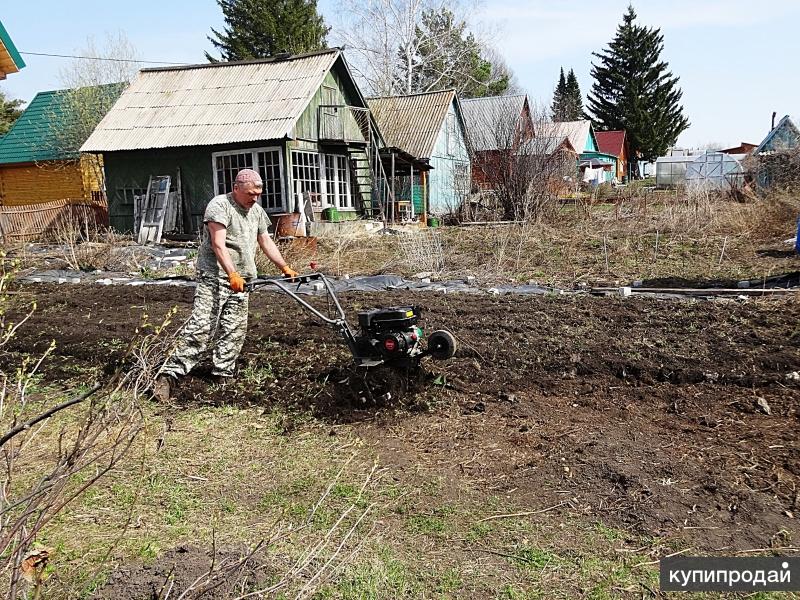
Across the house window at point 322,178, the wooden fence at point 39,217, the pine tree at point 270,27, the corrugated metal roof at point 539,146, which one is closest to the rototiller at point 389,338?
the house window at point 322,178

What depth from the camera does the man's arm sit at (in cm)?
543

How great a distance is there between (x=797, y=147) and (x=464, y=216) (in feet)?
38.0

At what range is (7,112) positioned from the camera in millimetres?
41719

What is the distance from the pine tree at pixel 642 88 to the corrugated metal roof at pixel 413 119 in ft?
109

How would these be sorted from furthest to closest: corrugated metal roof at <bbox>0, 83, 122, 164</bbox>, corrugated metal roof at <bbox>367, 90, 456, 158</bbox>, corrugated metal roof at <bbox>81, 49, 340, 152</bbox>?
corrugated metal roof at <bbox>367, 90, 456, 158</bbox> < corrugated metal roof at <bbox>0, 83, 122, 164</bbox> < corrugated metal roof at <bbox>81, 49, 340, 152</bbox>

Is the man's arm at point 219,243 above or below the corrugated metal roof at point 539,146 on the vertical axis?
below

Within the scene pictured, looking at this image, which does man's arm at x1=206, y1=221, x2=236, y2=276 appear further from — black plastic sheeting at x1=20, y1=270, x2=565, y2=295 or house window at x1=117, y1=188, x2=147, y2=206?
house window at x1=117, y1=188, x2=147, y2=206

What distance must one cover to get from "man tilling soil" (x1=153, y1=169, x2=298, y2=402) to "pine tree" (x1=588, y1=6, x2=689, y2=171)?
5566 centimetres

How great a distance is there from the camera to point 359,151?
2247 centimetres

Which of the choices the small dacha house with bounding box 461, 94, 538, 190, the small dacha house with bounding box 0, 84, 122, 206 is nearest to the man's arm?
the small dacha house with bounding box 461, 94, 538, 190

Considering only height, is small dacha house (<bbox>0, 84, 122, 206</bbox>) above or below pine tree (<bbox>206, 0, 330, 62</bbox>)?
below

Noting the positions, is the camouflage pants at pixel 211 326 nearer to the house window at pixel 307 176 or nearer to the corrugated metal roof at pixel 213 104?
the corrugated metal roof at pixel 213 104

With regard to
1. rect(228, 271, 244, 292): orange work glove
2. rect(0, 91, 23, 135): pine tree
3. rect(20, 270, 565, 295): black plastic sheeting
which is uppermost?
rect(0, 91, 23, 135): pine tree

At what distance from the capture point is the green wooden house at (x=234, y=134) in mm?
18719
